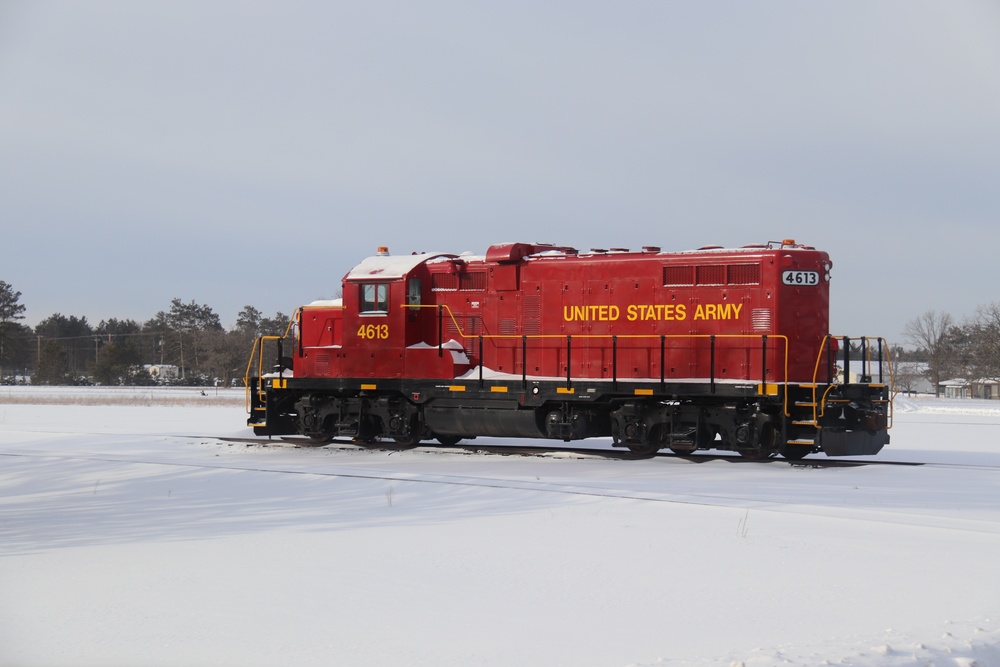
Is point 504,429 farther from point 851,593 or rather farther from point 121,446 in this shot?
point 851,593

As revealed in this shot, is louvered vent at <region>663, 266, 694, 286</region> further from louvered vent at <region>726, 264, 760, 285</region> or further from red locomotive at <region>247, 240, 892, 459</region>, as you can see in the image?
louvered vent at <region>726, 264, 760, 285</region>

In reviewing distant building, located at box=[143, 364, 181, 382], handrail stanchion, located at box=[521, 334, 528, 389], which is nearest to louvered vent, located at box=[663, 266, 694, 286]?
handrail stanchion, located at box=[521, 334, 528, 389]

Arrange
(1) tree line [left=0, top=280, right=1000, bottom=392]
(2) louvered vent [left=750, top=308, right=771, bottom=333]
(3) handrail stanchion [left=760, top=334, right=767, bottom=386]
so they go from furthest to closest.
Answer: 1. (1) tree line [left=0, top=280, right=1000, bottom=392]
2. (2) louvered vent [left=750, top=308, right=771, bottom=333]
3. (3) handrail stanchion [left=760, top=334, right=767, bottom=386]

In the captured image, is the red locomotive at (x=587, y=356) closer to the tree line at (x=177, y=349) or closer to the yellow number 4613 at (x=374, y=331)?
the yellow number 4613 at (x=374, y=331)

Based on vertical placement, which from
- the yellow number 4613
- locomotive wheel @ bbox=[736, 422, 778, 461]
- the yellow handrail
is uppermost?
the yellow number 4613

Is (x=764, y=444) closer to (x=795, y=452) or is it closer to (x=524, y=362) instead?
(x=795, y=452)

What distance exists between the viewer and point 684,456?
15.3 meters

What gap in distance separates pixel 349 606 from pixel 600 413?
33.7 ft

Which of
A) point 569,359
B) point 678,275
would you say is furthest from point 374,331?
point 678,275

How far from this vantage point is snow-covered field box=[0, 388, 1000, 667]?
5.28 metres

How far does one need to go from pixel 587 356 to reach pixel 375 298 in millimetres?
4319

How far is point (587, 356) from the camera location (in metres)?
16.2

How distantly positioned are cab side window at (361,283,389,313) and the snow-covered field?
15.0ft

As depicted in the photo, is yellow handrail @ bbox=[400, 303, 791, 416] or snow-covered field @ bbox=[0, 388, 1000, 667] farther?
yellow handrail @ bbox=[400, 303, 791, 416]
